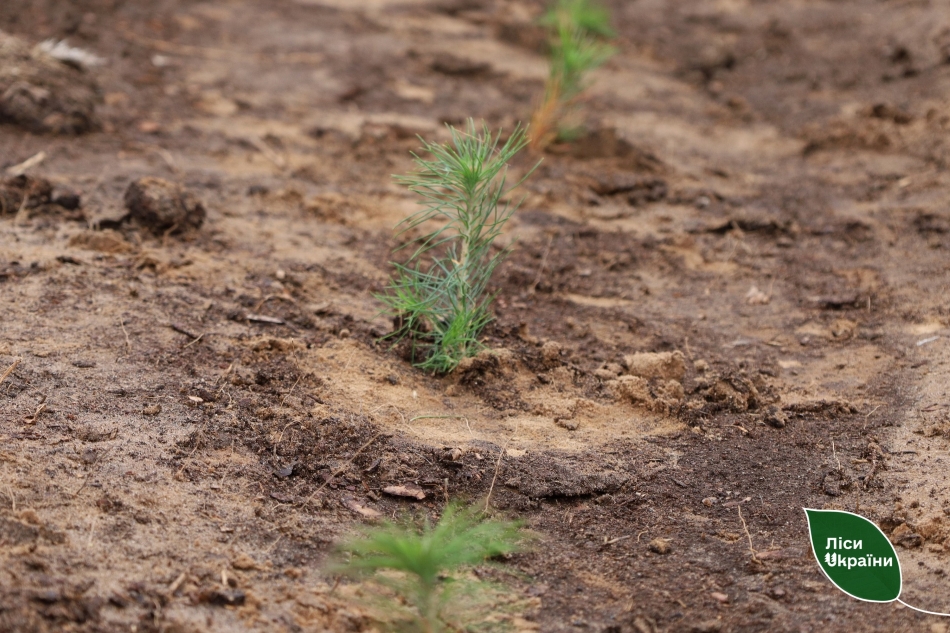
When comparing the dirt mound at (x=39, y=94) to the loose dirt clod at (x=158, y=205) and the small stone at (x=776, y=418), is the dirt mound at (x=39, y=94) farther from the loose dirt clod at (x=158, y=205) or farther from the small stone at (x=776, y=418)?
the small stone at (x=776, y=418)

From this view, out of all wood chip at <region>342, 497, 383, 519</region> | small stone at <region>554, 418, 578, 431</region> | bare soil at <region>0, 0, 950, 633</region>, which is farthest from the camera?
small stone at <region>554, 418, 578, 431</region>

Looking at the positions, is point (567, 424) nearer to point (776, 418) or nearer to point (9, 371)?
point (776, 418)

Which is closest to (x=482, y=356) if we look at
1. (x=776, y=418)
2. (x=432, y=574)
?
(x=776, y=418)

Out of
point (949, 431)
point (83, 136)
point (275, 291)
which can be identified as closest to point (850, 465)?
point (949, 431)

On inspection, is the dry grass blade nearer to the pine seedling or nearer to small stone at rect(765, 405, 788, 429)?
the pine seedling

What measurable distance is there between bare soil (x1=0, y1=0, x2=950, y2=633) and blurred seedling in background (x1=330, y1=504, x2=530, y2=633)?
0.06 m

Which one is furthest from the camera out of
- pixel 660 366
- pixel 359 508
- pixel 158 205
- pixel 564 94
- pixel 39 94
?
pixel 564 94

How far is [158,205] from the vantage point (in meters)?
3.25

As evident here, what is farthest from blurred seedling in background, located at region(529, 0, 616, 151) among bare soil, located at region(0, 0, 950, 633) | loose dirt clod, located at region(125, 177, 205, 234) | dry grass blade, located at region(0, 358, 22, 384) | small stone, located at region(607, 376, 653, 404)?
dry grass blade, located at region(0, 358, 22, 384)

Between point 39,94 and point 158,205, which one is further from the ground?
point 39,94

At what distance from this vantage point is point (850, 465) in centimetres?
239

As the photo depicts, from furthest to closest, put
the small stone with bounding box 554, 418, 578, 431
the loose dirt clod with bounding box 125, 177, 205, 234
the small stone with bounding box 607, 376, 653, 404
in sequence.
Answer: the loose dirt clod with bounding box 125, 177, 205, 234 → the small stone with bounding box 607, 376, 653, 404 → the small stone with bounding box 554, 418, 578, 431

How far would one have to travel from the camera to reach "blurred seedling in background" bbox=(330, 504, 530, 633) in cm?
159

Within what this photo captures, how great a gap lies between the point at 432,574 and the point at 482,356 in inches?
45.7
